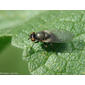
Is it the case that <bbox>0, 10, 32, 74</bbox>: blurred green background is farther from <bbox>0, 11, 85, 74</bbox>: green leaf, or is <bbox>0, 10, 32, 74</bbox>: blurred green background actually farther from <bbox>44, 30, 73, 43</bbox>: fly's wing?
<bbox>44, 30, 73, 43</bbox>: fly's wing

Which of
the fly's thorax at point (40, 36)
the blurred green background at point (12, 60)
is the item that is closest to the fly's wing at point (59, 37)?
the fly's thorax at point (40, 36)

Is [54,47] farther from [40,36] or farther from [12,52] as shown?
[12,52]

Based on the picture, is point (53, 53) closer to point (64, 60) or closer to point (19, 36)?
point (64, 60)

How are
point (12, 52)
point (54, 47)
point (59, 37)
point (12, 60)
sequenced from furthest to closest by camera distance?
point (12, 60), point (12, 52), point (54, 47), point (59, 37)

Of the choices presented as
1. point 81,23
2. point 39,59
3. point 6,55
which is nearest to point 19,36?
point 39,59

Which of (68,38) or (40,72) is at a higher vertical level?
(68,38)

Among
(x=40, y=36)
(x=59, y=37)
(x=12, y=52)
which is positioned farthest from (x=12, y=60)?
(x=59, y=37)
